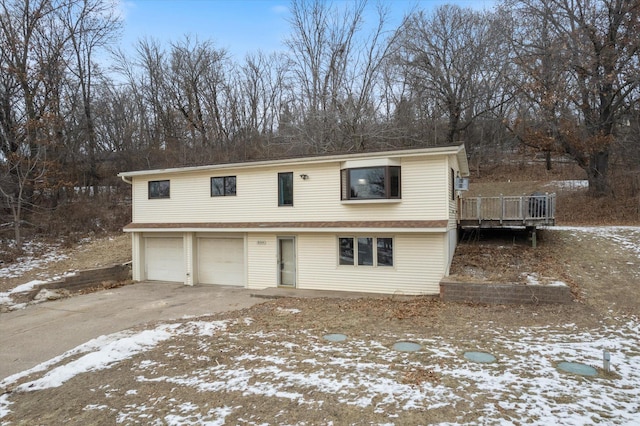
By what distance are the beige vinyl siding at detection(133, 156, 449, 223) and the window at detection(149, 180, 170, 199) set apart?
20 cm

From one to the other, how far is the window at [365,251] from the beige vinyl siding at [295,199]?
79 centimetres

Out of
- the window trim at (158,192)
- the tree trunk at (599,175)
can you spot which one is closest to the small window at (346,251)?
the window trim at (158,192)

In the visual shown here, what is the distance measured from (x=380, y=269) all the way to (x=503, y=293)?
374 cm

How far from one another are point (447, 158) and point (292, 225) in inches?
216

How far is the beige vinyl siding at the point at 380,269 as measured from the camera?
1136 centimetres

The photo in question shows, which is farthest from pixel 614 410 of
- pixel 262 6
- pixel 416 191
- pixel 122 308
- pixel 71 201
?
pixel 71 201

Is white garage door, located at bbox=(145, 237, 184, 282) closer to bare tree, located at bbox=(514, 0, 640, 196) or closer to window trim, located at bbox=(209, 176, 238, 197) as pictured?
window trim, located at bbox=(209, 176, 238, 197)

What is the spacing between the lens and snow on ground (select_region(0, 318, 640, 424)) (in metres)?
4.50

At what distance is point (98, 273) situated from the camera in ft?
50.3

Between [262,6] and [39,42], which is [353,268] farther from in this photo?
[39,42]

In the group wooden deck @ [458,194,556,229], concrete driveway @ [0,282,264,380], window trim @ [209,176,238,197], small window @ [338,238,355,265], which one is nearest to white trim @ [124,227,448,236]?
small window @ [338,238,355,265]

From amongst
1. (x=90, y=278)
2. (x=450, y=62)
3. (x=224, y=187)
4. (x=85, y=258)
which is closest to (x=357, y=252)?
(x=224, y=187)

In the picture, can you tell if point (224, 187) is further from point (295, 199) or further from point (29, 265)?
point (29, 265)

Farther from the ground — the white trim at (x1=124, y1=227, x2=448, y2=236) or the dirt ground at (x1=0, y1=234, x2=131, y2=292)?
the white trim at (x1=124, y1=227, x2=448, y2=236)
